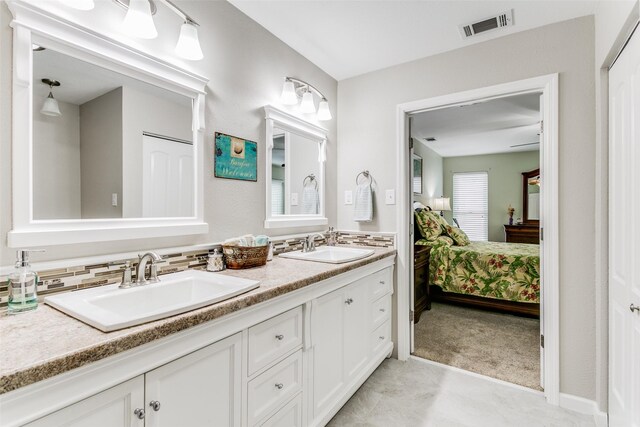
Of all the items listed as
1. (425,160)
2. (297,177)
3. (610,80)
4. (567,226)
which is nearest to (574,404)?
(567,226)

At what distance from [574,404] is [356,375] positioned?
134 centimetres

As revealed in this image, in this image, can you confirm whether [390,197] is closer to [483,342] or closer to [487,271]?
[483,342]

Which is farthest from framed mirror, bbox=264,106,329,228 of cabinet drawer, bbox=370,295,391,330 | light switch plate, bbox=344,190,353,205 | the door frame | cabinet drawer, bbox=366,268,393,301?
the door frame

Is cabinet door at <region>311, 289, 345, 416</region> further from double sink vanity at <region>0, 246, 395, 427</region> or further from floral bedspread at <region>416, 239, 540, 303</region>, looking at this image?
floral bedspread at <region>416, 239, 540, 303</region>

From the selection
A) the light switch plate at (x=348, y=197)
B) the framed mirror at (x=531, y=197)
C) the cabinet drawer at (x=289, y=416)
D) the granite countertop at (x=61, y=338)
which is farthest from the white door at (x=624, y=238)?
the framed mirror at (x=531, y=197)

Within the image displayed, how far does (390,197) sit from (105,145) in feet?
6.37

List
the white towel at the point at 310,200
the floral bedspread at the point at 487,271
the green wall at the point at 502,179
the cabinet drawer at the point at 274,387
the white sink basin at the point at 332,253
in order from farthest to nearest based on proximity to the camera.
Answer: the green wall at the point at 502,179
the floral bedspread at the point at 487,271
the white towel at the point at 310,200
the white sink basin at the point at 332,253
the cabinet drawer at the point at 274,387

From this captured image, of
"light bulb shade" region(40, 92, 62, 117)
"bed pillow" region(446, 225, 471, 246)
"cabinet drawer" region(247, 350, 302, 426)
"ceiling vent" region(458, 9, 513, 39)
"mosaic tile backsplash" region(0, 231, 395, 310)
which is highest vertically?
"ceiling vent" region(458, 9, 513, 39)

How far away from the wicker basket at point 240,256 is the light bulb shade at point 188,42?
962 millimetres

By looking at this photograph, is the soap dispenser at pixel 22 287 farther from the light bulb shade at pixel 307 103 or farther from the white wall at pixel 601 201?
the white wall at pixel 601 201

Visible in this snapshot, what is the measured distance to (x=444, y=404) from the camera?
1.94m

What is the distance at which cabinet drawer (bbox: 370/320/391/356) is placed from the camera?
2182 millimetres

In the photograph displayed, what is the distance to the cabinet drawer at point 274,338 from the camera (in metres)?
1.21

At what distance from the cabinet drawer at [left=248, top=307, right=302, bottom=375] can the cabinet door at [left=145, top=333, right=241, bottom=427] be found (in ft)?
0.27
